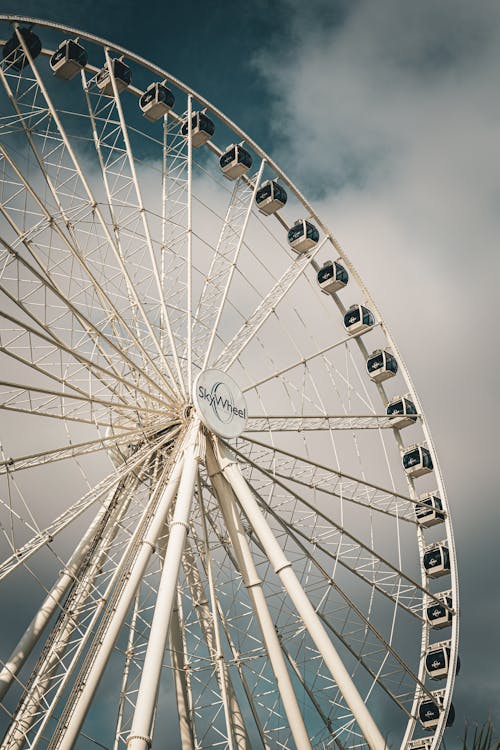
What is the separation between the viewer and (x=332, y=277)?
31516mm

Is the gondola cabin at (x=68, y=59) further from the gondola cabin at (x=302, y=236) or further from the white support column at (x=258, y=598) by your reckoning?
the white support column at (x=258, y=598)

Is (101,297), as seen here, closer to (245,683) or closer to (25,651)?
(25,651)

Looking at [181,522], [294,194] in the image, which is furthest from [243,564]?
[294,194]

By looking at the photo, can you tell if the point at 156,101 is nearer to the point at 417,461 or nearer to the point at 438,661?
the point at 417,461

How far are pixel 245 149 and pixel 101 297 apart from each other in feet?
29.1

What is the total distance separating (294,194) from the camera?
102 ft

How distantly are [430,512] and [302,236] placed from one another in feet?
33.2

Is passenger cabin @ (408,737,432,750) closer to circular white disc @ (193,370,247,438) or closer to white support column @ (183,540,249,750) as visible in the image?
white support column @ (183,540,249,750)

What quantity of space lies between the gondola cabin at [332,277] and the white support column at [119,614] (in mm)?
11755

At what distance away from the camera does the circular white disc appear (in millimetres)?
22406

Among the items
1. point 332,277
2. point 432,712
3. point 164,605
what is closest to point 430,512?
point 432,712

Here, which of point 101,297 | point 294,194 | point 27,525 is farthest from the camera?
point 294,194

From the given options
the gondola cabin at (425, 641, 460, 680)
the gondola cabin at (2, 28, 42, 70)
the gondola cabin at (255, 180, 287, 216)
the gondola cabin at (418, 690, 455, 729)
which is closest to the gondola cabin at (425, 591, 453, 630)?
the gondola cabin at (425, 641, 460, 680)

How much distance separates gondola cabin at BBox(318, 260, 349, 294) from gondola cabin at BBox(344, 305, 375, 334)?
3.09ft
